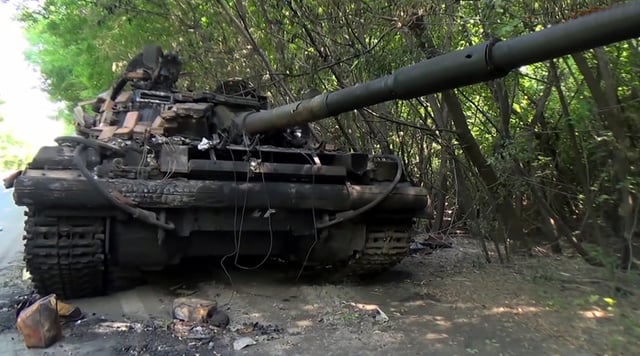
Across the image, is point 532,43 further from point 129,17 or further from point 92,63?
point 92,63

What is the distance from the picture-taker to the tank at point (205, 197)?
5.26 m

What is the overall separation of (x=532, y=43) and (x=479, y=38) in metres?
4.48

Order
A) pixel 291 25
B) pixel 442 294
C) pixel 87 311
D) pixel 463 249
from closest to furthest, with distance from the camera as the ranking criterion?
1. pixel 87 311
2. pixel 442 294
3. pixel 291 25
4. pixel 463 249

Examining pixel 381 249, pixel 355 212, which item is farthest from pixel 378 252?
pixel 355 212

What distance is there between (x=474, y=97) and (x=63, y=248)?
6135 mm

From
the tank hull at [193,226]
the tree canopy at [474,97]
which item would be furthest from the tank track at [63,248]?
the tree canopy at [474,97]

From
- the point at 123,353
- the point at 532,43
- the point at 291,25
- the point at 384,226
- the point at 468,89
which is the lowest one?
the point at 123,353

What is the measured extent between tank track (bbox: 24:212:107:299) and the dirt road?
0.38 m

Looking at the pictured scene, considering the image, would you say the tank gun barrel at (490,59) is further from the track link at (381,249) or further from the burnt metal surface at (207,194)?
the track link at (381,249)

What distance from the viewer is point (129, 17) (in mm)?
10172

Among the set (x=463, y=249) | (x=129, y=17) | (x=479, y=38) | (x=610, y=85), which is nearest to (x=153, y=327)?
(x=610, y=85)

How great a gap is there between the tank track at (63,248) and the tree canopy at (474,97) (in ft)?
10.5

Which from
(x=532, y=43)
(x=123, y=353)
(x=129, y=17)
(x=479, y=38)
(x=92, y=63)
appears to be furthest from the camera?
(x=92, y=63)

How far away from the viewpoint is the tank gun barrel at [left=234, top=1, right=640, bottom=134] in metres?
2.88
